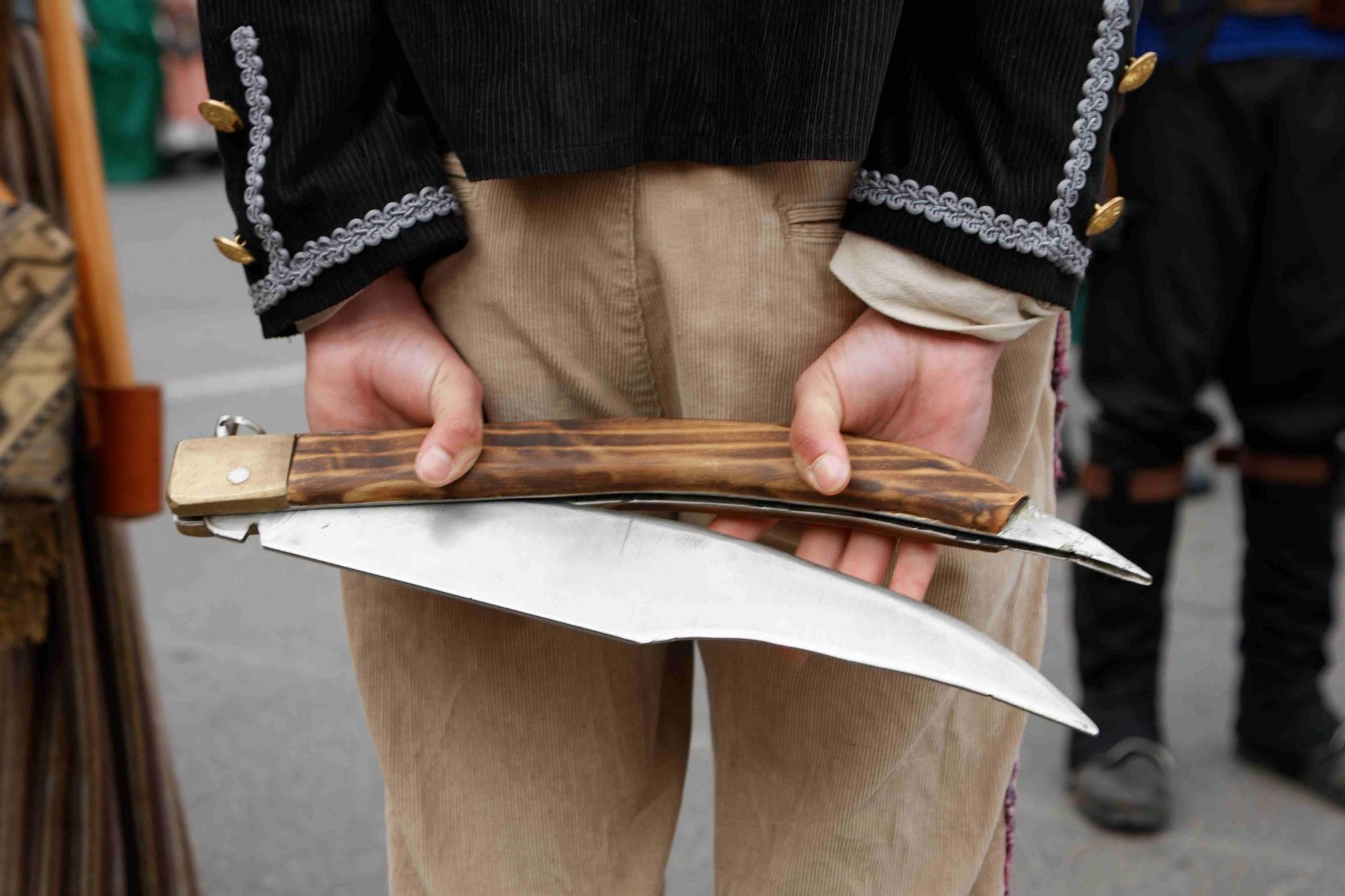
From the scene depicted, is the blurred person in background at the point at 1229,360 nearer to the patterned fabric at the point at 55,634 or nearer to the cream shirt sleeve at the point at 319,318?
the patterned fabric at the point at 55,634

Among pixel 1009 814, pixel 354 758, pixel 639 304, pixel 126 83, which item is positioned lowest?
pixel 126 83

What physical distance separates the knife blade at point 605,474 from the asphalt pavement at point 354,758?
1334 millimetres

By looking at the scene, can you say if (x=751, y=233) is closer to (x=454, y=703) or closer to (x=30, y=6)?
(x=454, y=703)

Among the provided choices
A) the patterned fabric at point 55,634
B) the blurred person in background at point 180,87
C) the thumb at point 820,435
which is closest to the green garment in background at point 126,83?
the blurred person in background at point 180,87

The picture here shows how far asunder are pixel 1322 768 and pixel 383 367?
1806mm

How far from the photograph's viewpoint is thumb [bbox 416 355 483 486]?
801mm

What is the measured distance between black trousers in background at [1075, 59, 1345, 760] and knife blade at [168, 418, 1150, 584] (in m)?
1.34

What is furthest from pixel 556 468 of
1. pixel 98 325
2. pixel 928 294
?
pixel 98 325

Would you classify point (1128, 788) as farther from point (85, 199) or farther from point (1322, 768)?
point (85, 199)

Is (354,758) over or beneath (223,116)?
beneath

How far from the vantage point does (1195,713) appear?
2.42m

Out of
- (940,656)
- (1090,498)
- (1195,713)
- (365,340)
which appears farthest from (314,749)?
(940,656)

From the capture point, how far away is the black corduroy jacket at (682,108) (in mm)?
821

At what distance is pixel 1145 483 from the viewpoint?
2107 mm
